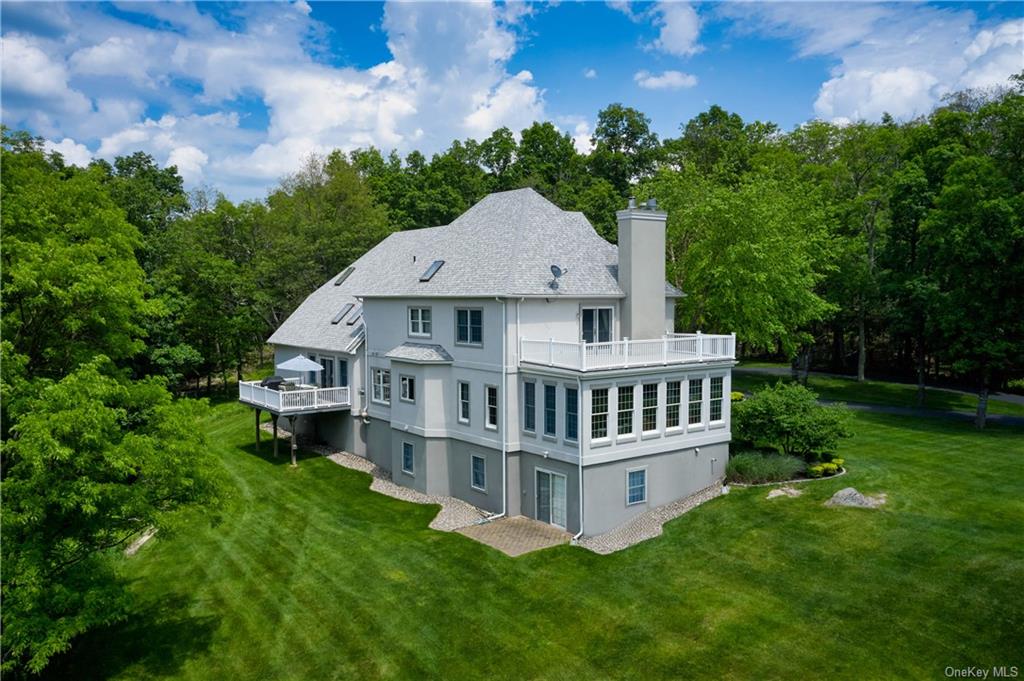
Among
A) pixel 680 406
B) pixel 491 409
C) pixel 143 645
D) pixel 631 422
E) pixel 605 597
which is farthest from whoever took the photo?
pixel 491 409

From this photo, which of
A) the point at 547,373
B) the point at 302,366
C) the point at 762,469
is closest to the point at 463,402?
the point at 547,373

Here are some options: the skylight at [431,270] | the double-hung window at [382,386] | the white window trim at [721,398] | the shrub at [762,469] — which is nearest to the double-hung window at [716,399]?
the white window trim at [721,398]

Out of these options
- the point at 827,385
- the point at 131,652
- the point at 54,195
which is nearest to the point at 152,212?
the point at 54,195

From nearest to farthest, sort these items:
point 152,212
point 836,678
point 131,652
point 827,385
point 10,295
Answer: point 836,678
point 10,295
point 131,652
point 827,385
point 152,212

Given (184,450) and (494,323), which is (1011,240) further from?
(184,450)

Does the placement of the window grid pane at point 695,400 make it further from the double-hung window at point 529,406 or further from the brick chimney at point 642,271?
the double-hung window at point 529,406

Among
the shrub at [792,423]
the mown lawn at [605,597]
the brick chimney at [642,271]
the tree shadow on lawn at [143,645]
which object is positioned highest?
the brick chimney at [642,271]

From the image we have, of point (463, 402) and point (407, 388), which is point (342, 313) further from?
point (463, 402)
